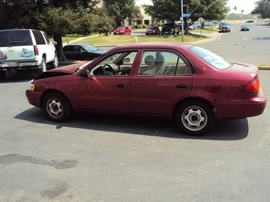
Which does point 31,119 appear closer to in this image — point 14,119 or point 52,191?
point 14,119

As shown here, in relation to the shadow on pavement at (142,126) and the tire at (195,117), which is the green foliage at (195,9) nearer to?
the shadow on pavement at (142,126)

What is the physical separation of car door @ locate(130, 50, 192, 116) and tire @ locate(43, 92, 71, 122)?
57.1 inches

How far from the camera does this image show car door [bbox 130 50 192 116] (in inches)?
194

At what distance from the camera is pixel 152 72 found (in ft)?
16.9

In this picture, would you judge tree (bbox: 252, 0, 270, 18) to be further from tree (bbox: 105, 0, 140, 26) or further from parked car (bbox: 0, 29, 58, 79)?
parked car (bbox: 0, 29, 58, 79)

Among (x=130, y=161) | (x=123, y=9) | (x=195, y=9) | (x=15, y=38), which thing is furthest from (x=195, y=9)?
(x=130, y=161)

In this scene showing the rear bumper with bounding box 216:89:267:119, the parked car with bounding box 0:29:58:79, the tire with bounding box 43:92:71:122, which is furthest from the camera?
the parked car with bounding box 0:29:58:79

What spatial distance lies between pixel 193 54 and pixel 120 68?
1.47 metres

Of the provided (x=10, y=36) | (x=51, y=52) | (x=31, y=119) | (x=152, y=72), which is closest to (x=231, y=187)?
(x=152, y=72)

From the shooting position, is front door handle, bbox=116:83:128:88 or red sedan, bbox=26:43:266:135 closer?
red sedan, bbox=26:43:266:135

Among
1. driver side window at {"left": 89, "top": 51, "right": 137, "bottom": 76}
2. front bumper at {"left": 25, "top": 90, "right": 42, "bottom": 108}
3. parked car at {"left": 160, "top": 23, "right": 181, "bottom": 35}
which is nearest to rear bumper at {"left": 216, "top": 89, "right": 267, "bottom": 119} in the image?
driver side window at {"left": 89, "top": 51, "right": 137, "bottom": 76}

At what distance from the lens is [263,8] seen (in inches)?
5620

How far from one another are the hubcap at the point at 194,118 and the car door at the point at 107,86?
106cm

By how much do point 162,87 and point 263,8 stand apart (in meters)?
158
